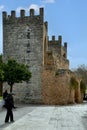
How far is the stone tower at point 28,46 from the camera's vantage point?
42688 millimetres

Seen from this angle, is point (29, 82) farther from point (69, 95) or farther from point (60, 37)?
point (60, 37)

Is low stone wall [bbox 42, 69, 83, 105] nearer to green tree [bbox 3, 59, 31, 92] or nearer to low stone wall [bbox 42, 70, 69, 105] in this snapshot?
low stone wall [bbox 42, 70, 69, 105]

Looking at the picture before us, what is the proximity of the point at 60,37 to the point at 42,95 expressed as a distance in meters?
16.0

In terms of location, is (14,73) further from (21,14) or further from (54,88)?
(21,14)

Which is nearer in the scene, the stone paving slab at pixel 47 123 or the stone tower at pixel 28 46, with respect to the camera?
the stone paving slab at pixel 47 123

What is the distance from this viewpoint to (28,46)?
4341 centimetres

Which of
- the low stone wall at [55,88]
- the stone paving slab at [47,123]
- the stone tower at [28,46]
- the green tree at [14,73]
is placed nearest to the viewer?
the stone paving slab at [47,123]

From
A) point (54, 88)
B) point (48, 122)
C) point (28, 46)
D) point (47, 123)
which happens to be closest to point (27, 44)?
point (28, 46)

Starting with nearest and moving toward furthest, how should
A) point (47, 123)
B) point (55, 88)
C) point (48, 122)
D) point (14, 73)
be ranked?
point (47, 123)
point (48, 122)
point (14, 73)
point (55, 88)

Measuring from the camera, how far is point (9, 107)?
1850cm

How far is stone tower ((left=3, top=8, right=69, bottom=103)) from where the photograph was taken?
42.7m

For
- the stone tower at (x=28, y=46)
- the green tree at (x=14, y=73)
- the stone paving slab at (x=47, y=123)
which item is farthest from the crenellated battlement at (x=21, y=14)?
the stone paving slab at (x=47, y=123)

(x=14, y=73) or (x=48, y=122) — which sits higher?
(x=14, y=73)

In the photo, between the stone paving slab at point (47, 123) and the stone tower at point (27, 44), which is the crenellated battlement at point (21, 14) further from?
the stone paving slab at point (47, 123)
